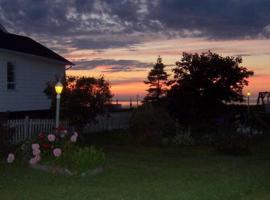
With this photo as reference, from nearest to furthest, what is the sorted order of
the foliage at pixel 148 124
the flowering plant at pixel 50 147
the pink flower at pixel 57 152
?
the pink flower at pixel 57 152 → the flowering plant at pixel 50 147 → the foliage at pixel 148 124

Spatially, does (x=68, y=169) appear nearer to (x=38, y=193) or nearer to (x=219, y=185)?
(x=38, y=193)

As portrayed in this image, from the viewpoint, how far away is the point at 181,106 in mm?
38406

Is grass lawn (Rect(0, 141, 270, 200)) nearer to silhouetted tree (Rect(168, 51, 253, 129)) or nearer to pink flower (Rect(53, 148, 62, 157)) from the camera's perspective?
pink flower (Rect(53, 148, 62, 157))

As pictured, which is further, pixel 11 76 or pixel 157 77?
pixel 157 77

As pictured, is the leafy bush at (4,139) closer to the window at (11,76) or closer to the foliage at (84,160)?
the foliage at (84,160)

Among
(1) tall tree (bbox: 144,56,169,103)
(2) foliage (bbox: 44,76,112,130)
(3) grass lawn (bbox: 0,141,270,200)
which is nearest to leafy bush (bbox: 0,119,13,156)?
(3) grass lawn (bbox: 0,141,270,200)

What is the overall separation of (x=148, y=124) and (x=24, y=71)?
7.50m

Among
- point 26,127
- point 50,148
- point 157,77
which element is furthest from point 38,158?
point 157,77

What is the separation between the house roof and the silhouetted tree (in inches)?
286

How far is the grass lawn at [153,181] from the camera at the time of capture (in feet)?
43.5

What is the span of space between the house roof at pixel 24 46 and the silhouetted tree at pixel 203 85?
7.26 meters

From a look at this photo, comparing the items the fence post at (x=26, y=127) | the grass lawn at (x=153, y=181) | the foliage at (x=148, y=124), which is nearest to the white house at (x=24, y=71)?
the fence post at (x=26, y=127)

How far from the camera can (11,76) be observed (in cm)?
3027

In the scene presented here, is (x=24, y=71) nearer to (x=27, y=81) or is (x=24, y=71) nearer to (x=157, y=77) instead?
(x=27, y=81)
